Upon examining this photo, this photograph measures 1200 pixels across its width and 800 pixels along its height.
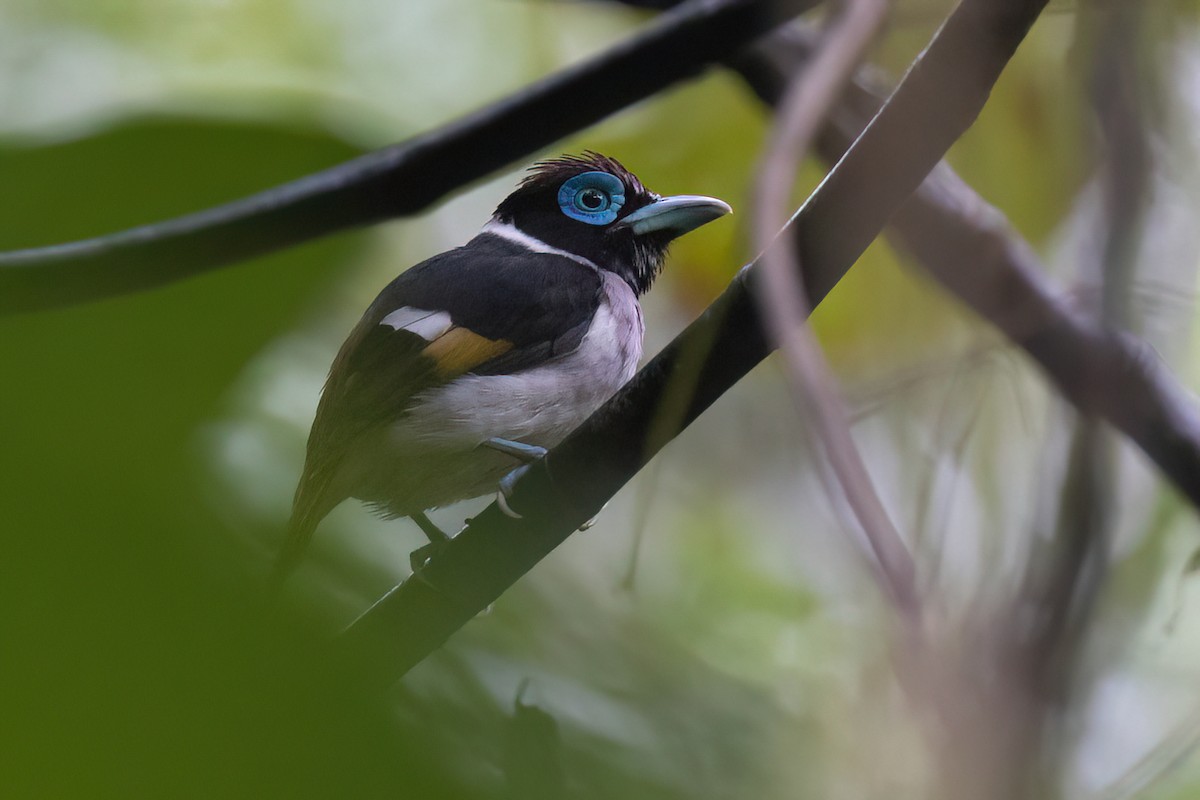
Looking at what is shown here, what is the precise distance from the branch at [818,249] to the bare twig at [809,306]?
42 millimetres

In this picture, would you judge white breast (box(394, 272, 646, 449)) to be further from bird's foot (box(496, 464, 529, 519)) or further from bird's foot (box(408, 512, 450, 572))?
bird's foot (box(496, 464, 529, 519))

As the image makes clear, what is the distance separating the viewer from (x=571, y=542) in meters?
2.68

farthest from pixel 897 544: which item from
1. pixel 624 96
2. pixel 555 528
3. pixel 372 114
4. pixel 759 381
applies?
pixel 759 381

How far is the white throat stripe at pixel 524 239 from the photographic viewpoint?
8.13 feet

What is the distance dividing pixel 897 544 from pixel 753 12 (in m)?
0.87

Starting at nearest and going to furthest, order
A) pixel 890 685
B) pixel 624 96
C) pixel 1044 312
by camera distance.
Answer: pixel 624 96 → pixel 890 685 → pixel 1044 312

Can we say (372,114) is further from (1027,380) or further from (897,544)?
(1027,380)

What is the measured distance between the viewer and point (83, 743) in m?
0.37

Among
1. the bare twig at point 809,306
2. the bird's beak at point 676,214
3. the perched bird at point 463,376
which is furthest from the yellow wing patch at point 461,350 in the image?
the bare twig at point 809,306

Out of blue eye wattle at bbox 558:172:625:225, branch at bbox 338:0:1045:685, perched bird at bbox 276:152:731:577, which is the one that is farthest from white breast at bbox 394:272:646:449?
branch at bbox 338:0:1045:685

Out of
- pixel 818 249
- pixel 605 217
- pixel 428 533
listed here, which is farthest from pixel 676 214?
pixel 818 249

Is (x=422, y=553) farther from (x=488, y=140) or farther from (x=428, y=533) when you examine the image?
(x=488, y=140)

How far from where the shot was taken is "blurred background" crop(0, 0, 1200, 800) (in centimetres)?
40

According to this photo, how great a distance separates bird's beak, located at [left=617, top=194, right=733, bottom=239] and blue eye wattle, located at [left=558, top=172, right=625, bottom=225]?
0.09m
